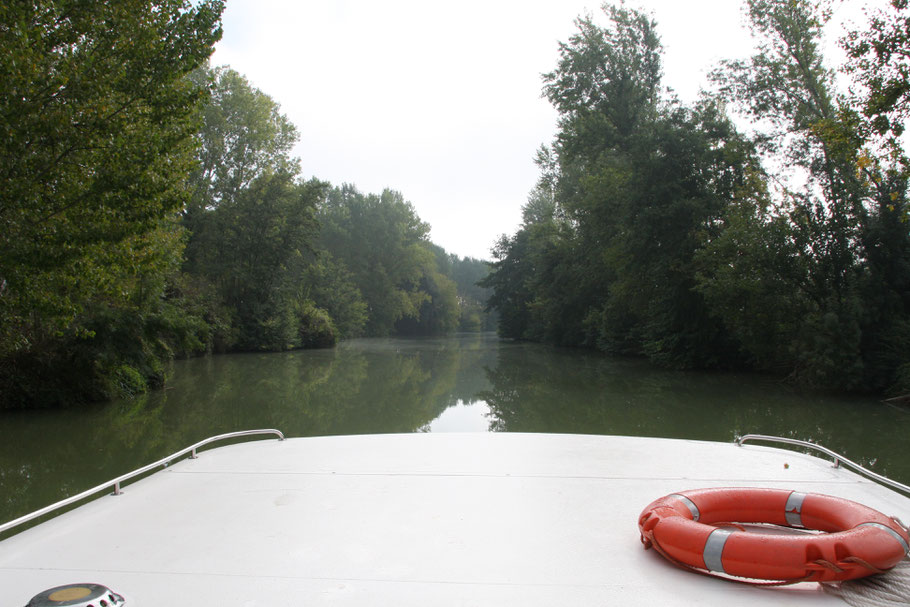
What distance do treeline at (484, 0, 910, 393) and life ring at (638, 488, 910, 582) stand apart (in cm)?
917

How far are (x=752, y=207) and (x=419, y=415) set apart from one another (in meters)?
11.0

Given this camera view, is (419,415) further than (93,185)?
Yes

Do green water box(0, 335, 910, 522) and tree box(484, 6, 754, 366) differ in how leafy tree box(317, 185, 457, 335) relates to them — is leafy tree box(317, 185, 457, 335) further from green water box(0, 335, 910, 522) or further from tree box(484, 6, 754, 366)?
green water box(0, 335, 910, 522)

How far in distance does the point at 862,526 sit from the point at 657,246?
58.4 ft

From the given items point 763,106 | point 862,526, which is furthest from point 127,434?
point 763,106

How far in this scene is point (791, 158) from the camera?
53.6 ft

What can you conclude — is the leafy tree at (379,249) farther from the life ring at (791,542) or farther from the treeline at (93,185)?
the life ring at (791,542)

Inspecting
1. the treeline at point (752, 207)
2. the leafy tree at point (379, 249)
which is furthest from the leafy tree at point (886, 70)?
the leafy tree at point (379, 249)

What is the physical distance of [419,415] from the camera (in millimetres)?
10039

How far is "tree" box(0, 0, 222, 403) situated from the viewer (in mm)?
7547

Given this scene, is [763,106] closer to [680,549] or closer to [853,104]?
[853,104]

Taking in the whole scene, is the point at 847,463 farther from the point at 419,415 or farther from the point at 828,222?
the point at 828,222

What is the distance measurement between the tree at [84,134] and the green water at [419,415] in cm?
205

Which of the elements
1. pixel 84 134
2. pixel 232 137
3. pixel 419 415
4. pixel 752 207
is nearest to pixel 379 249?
pixel 232 137
